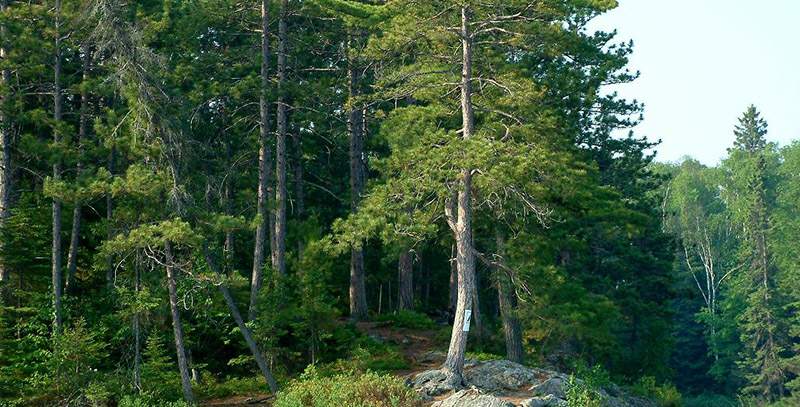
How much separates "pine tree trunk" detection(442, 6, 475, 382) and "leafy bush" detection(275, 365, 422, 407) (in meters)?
1.59

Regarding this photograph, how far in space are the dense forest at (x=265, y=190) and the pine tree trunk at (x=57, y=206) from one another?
0.18ft

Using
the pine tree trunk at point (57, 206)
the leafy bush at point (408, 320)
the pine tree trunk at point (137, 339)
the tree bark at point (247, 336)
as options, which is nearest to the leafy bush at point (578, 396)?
the tree bark at point (247, 336)

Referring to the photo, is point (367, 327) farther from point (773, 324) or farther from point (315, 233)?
point (773, 324)

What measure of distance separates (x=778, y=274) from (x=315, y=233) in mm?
39955

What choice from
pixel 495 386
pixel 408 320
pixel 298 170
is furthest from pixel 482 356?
pixel 298 170

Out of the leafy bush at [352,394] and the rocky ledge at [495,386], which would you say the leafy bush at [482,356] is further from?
the leafy bush at [352,394]

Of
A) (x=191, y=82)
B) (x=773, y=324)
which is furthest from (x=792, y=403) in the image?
(x=191, y=82)

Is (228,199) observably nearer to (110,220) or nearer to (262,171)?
(262,171)

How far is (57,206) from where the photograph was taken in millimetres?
21578

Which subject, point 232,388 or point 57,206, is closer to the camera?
point 57,206

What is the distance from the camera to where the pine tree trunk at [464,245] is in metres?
20.9

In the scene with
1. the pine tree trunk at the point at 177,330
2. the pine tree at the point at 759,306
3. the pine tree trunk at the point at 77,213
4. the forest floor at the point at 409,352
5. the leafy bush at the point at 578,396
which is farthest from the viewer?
the pine tree at the point at 759,306

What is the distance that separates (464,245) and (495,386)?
3231mm

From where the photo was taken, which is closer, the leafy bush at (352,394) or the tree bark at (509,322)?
the leafy bush at (352,394)
